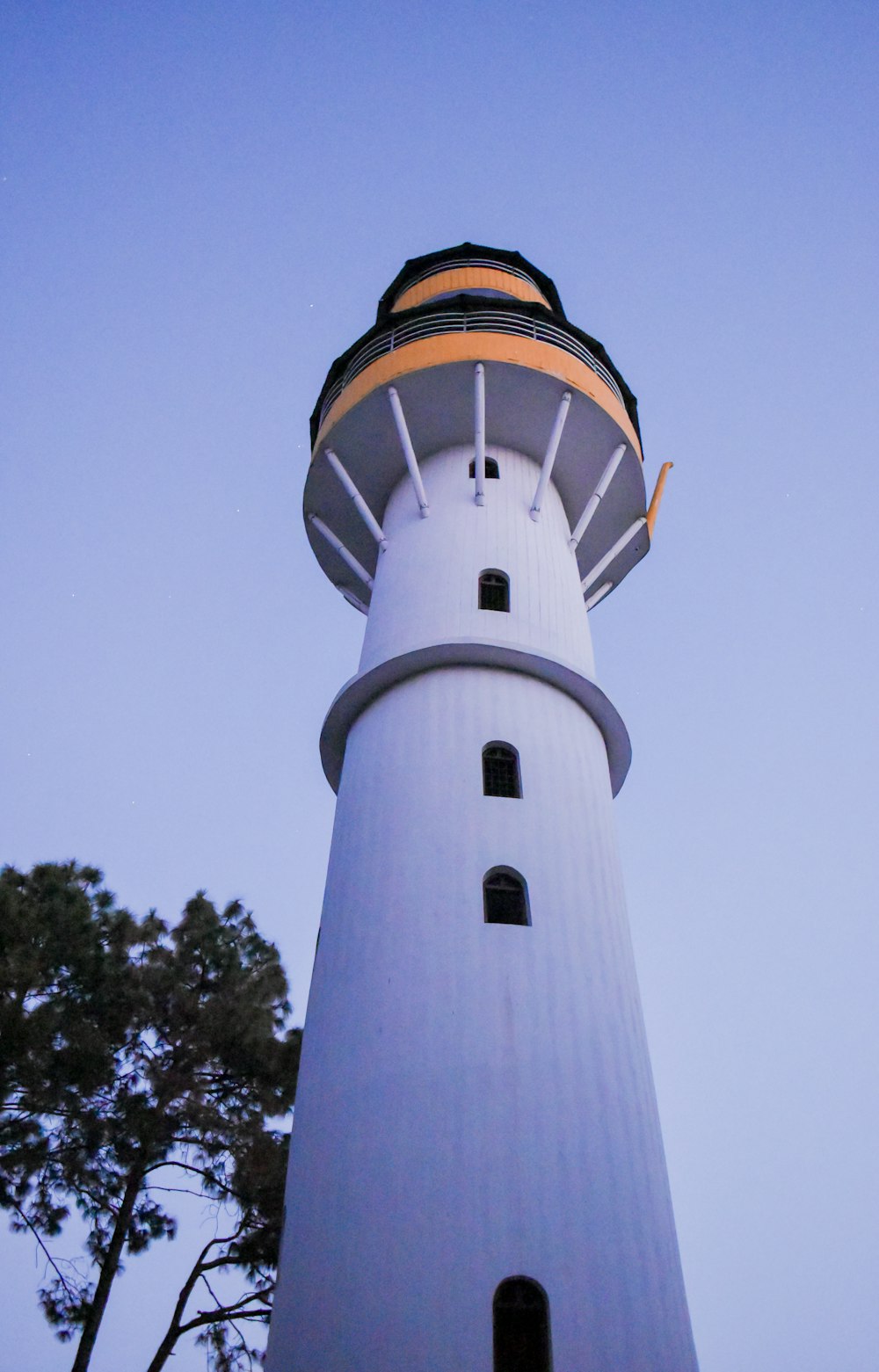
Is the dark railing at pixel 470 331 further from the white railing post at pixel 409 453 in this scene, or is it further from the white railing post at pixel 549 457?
the white railing post at pixel 549 457

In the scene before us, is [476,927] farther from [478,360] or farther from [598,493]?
[478,360]

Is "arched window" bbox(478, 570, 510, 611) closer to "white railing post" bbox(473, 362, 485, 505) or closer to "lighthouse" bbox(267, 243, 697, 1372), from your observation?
"lighthouse" bbox(267, 243, 697, 1372)

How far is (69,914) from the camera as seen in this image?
13.4 meters

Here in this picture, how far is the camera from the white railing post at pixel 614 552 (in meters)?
16.5

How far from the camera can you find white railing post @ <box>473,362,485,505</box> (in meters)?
14.8

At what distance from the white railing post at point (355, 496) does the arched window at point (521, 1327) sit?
1066cm

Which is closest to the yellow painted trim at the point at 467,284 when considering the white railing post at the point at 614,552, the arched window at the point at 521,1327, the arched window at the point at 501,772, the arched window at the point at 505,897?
the white railing post at the point at 614,552

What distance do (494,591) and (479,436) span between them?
2.51 metres

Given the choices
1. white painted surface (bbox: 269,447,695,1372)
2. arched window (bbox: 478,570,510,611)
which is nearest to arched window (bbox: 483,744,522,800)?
white painted surface (bbox: 269,447,695,1372)

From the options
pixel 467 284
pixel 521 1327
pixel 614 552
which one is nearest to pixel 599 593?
pixel 614 552

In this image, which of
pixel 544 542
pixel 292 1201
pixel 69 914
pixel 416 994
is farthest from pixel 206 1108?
pixel 544 542

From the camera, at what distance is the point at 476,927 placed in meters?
10.3

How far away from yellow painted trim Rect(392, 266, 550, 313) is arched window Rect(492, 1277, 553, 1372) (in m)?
16.9

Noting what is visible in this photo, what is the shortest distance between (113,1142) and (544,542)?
34.1 feet
